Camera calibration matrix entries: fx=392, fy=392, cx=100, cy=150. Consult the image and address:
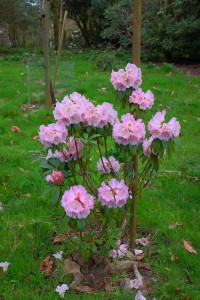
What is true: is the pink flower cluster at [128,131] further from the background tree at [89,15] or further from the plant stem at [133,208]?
the background tree at [89,15]

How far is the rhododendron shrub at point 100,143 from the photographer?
2266 mm

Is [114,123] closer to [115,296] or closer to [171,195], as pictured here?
[115,296]

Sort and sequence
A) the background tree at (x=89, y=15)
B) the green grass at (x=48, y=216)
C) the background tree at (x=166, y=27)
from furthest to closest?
the background tree at (x=89, y=15) → the background tree at (x=166, y=27) → the green grass at (x=48, y=216)

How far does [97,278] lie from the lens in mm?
2771

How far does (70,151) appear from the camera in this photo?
2.50m

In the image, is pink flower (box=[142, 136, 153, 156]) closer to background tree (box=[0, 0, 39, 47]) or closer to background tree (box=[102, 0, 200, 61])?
background tree (box=[102, 0, 200, 61])

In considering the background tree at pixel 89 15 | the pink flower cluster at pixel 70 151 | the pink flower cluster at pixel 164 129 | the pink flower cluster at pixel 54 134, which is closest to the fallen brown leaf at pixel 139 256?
the pink flower cluster at pixel 70 151

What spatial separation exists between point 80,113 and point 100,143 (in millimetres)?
301

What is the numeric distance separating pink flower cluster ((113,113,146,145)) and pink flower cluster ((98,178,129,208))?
0.26 meters

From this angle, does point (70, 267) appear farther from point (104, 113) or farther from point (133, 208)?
point (104, 113)

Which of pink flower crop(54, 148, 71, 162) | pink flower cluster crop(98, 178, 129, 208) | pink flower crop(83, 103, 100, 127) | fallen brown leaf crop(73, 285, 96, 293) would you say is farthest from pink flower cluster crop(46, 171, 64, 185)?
fallen brown leaf crop(73, 285, 96, 293)

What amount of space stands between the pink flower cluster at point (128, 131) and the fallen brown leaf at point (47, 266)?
1132mm

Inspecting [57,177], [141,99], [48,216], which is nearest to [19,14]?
[48,216]

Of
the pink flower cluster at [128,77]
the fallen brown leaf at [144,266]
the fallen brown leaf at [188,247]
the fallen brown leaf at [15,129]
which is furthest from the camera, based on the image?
the fallen brown leaf at [15,129]
